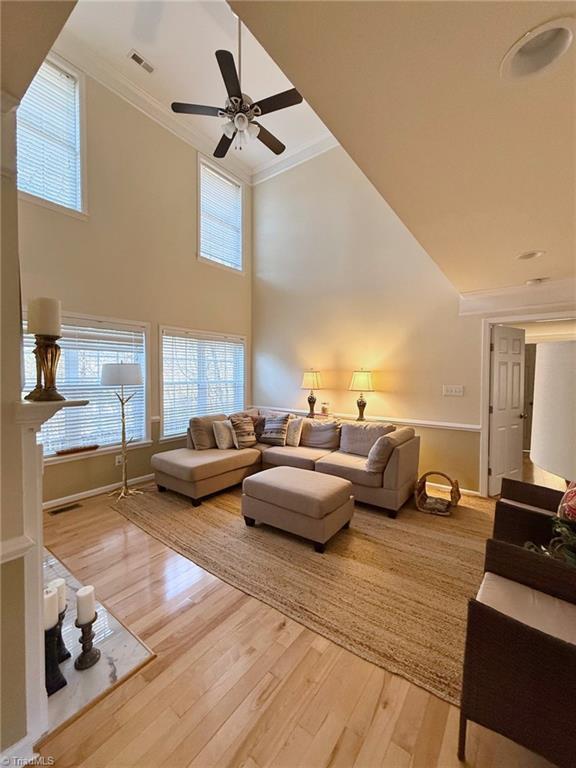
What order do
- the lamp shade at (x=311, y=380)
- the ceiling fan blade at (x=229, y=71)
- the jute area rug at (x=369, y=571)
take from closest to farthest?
the jute area rug at (x=369, y=571)
the ceiling fan blade at (x=229, y=71)
the lamp shade at (x=311, y=380)

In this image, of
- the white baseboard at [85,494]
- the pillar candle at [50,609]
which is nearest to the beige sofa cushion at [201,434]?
the white baseboard at [85,494]

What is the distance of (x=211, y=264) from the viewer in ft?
16.5

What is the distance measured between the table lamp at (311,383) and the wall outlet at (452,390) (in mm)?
1723

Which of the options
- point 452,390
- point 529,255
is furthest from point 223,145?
point 452,390

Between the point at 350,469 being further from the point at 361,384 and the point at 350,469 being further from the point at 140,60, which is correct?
the point at 140,60

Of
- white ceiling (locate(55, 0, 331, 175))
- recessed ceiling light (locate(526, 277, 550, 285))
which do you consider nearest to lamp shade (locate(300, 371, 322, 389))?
recessed ceiling light (locate(526, 277, 550, 285))

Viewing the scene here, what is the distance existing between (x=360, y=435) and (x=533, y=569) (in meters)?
2.48

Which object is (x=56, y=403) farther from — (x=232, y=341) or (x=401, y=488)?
(x=232, y=341)

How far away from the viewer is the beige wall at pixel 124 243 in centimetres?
334

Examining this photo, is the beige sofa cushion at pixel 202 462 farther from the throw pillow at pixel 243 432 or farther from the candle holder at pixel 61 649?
the candle holder at pixel 61 649

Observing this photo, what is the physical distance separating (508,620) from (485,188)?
200 centimetres

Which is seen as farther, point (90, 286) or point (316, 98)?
point (90, 286)

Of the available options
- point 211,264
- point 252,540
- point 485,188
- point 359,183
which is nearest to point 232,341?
point 211,264

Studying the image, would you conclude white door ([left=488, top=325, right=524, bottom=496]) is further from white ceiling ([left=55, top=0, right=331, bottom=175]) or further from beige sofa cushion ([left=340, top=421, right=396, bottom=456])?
white ceiling ([left=55, top=0, right=331, bottom=175])
